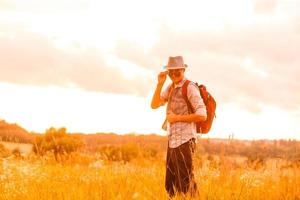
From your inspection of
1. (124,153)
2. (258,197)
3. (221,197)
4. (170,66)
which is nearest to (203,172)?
(258,197)

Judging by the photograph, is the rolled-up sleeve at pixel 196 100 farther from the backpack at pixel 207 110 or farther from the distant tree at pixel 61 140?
the distant tree at pixel 61 140

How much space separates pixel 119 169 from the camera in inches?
406

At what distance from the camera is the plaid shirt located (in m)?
6.62

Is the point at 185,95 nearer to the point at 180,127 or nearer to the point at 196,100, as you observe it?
the point at 196,100

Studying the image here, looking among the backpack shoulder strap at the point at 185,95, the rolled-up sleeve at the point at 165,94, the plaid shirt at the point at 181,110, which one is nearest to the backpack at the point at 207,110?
the plaid shirt at the point at 181,110

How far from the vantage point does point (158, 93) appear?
7133 mm

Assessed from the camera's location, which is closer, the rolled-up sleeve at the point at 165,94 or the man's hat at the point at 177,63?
the man's hat at the point at 177,63

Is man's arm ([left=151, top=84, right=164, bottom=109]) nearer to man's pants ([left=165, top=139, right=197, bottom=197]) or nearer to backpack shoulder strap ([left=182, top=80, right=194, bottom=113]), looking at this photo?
backpack shoulder strap ([left=182, top=80, right=194, bottom=113])

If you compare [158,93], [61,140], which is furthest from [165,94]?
[61,140]

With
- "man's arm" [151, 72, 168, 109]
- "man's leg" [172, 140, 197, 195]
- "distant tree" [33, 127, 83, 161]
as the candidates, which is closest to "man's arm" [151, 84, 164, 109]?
"man's arm" [151, 72, 168, 109]

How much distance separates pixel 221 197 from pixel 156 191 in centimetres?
118

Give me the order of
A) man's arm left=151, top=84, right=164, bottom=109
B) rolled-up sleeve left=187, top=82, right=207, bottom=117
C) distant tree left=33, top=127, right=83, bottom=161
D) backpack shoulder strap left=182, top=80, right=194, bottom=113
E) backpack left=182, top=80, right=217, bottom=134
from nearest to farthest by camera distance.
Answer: rolled-up sleeve left=187, top=82, right=207, bottom=117 < backpack shoulder strap left=182, top=80, right=194, bottom=113 < backpack left=182, top=80, right=217, bottom=134 < man's arm left=151, top=84, right=164, bottom=109 < distant tree left=33, top=127, right=83, bottom=161

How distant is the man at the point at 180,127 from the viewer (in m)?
6.62

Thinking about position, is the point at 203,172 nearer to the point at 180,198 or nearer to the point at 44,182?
the point at 180,198
